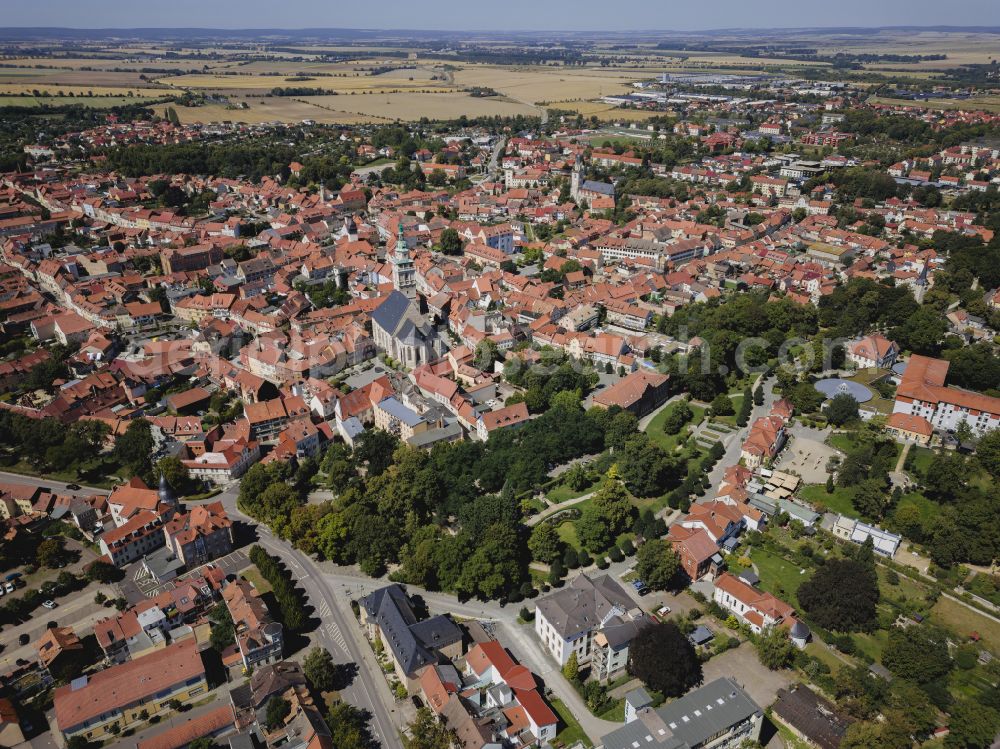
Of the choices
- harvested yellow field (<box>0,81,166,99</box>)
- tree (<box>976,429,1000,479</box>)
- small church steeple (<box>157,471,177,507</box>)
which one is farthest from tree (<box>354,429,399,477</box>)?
harvested yellow field (<box>0,81,166,99</box>)

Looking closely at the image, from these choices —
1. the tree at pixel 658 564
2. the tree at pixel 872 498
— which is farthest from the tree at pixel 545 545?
the tree at pixel 872 498

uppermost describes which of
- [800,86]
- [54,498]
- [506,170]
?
[800,86]

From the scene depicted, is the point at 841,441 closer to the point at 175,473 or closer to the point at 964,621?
the point at 964,621

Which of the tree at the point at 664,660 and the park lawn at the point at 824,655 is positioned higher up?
the tree at the point at 664,660

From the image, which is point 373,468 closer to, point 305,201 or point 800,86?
point 305,201

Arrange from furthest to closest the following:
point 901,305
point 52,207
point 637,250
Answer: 1. point 52,207
2. point 637,250
3. point 901,305

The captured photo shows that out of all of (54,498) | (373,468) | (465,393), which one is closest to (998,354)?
(465,393)

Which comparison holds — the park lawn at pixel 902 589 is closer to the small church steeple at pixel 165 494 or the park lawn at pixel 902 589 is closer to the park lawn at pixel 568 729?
the park lawn at pixel 568 729

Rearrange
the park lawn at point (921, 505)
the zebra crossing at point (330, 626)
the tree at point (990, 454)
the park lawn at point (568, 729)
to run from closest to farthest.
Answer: the park lawn at point (568, 729) → the zebra crossing at point (330, 626) → the park lawn at point (921, 505) → the tree at point (990, 454)
